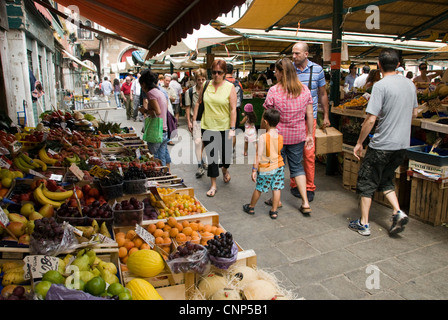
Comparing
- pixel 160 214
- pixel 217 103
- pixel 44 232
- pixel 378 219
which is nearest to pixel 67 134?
pixel 217 103

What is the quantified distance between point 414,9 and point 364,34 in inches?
110

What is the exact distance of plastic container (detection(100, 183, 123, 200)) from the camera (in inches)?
146

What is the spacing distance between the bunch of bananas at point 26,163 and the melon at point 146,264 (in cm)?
247

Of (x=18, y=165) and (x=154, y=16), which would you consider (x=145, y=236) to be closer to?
(x=154, y=16)

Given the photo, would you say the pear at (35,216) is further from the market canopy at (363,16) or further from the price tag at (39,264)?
the market canopy at (363,16)

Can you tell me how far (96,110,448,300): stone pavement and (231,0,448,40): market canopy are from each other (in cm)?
393

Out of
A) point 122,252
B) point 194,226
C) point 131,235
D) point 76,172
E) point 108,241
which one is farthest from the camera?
point 76,172

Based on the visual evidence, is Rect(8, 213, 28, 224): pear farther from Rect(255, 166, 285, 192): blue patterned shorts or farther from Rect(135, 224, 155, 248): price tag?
Rect(255, 166, 285, 192): blue patterned shorts

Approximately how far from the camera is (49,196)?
3393 millimetres

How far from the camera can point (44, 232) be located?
7.64 feet

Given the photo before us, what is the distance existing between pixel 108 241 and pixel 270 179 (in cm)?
237

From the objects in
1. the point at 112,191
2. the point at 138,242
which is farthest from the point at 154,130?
the point at 138,242

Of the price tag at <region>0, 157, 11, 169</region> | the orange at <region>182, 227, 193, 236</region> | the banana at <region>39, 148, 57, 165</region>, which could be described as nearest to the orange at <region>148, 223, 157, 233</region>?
the orange at <region>182, 227, 193, 236</region>
